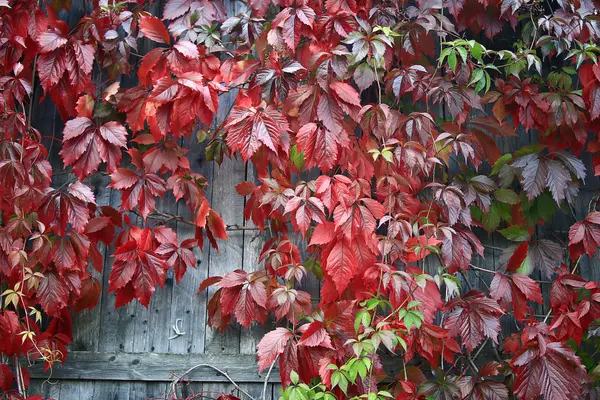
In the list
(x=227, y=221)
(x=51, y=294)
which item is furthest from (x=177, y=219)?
(x=51, y=294)

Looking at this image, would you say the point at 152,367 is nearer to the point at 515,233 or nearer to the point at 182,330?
the point at 182,330

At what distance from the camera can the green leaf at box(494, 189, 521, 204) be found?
276 cm

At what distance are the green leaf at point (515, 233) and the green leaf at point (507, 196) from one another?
0.10 metres

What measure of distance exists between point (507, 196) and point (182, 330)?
133 centimetres

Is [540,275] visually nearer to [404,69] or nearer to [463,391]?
[463,391]

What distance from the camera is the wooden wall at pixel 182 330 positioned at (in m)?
2.81

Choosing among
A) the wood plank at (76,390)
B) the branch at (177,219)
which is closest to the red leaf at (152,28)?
the branch at (177,219)

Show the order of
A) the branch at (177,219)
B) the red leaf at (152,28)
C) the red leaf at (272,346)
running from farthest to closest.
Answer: the branch at (177,219) → the red leaf at (152,28) → the red leaf at (272,346)

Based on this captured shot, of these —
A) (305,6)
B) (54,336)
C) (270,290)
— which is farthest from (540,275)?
(54,336)

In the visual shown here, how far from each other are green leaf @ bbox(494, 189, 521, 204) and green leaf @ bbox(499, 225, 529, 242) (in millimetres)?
97

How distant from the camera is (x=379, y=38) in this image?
98.5 inches

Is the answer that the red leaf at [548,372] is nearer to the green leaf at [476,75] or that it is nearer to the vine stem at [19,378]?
the green leaf at [476,75]

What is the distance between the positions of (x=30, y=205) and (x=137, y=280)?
454 mm

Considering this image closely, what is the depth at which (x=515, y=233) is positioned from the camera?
108 inches
